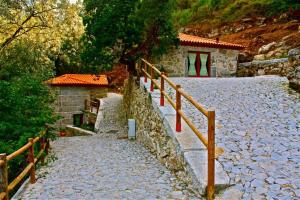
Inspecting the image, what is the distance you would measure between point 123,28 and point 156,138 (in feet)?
21.1

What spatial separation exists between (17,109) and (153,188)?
14.9ft

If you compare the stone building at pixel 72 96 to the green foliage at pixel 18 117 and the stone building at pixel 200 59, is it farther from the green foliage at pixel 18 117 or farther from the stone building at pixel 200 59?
the green foliage at pixel 18 117

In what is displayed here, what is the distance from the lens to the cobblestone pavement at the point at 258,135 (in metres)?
4.62

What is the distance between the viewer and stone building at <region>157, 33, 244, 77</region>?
17.4m

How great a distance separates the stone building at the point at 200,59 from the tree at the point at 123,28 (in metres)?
2.74

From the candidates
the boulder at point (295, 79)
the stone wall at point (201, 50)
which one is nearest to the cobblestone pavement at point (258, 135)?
the boulder at point (295, 79)

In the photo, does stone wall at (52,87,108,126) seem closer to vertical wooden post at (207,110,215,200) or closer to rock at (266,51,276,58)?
rock at (266,51,276,58)

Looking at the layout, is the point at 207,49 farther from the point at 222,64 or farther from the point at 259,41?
the point at 259,41

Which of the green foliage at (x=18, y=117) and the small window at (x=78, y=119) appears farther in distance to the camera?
the small window at (x=78, y=119)

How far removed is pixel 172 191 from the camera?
17.2ft

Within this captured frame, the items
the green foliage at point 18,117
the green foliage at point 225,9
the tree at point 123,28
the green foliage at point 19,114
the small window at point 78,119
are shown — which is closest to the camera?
the green foliage at point 18,117

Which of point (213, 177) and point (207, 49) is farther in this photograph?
point (207, 49)

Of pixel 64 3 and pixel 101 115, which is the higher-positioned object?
pixel 64 3

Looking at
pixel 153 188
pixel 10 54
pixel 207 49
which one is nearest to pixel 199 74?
pixel 207 49
